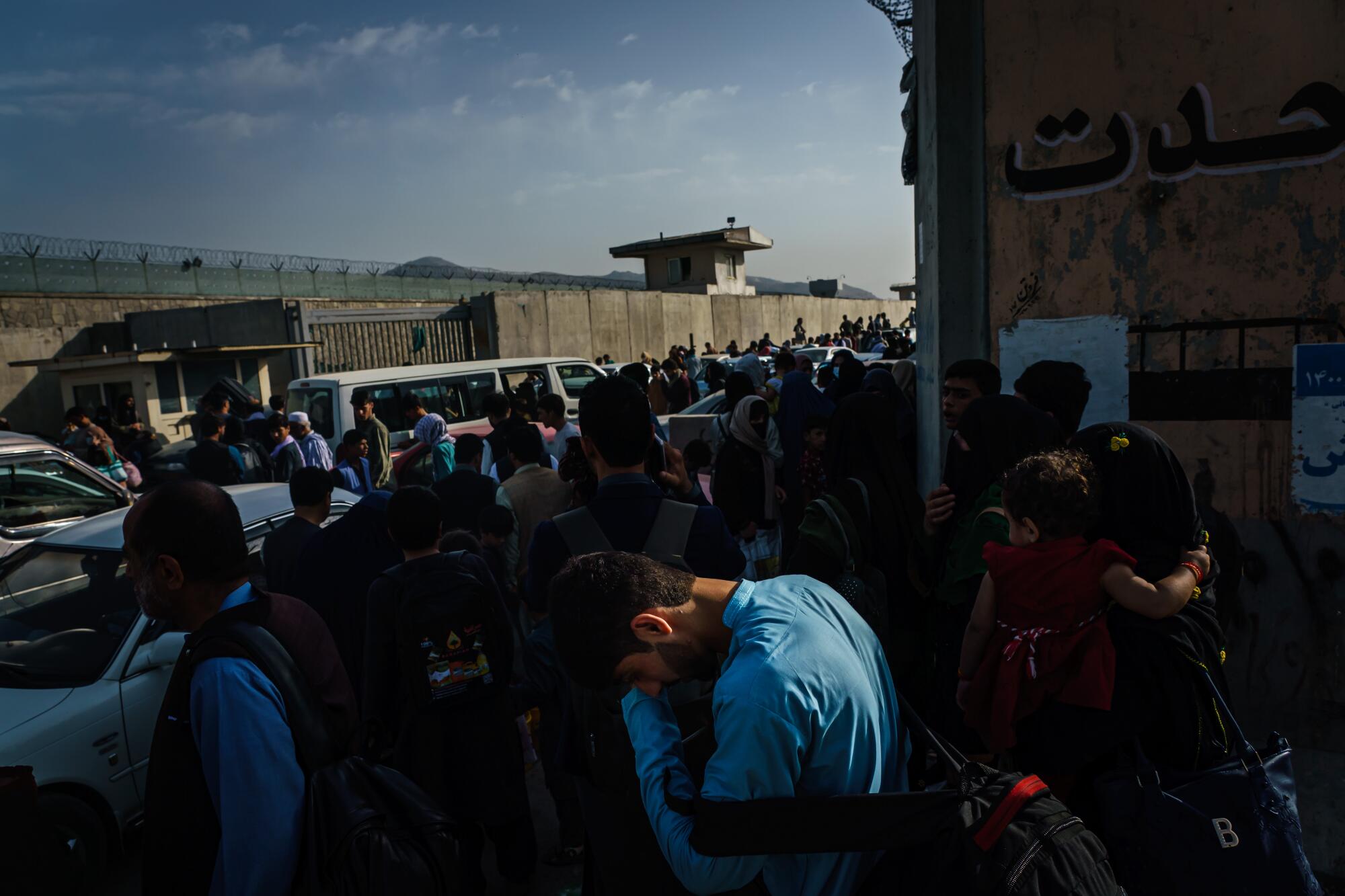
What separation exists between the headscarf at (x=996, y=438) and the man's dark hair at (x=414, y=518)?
192 cm

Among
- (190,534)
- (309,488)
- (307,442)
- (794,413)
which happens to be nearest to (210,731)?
(190,534)

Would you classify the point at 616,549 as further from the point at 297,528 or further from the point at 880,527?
the point at 297,528

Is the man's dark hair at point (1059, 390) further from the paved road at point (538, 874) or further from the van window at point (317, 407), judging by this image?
the van window at point (317, 407)

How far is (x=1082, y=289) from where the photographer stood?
422 centimetres

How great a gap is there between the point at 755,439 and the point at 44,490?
17.2 feet

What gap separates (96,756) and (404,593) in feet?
5.48

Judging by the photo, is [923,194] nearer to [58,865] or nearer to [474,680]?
[474,680]

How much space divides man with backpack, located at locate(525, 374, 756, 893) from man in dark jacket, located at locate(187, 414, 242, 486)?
5.38 metres

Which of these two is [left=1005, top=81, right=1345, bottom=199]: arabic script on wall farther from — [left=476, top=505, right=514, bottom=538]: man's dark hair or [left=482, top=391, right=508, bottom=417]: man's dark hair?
[left=482, top=391, right=508, bottom=417]: man's dark hair

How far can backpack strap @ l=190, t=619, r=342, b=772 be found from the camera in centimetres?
169

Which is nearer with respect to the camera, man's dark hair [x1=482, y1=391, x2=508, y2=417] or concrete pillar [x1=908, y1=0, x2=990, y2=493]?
concrete pillar [x1=908, y1=0, x2=990, y2=493]

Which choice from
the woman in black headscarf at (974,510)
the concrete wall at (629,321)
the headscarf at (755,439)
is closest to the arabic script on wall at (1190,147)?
the headscarf at (755,439)

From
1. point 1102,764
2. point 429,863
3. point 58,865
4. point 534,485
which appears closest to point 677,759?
point 429,863

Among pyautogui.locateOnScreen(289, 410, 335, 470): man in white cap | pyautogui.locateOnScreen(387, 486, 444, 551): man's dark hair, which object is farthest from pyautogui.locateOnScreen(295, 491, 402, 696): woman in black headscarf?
pyautogui.locateOnScreen(289, 410, 335, 470): man in white cap
